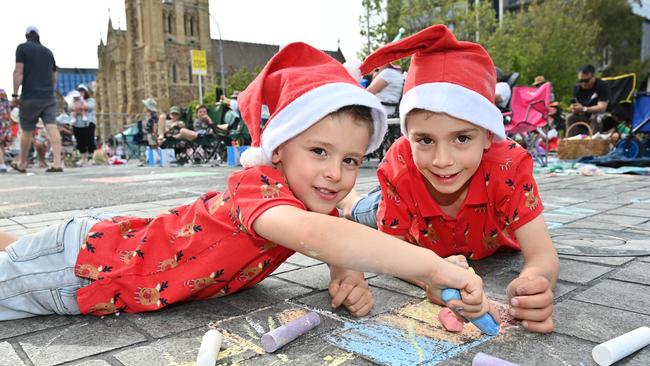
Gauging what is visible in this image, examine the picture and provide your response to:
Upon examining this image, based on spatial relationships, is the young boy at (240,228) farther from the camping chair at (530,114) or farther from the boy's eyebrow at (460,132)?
the camping chair at (530,114)

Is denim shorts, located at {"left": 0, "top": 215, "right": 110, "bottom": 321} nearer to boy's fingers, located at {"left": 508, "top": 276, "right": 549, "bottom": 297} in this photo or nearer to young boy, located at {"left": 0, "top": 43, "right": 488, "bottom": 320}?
young boy, located at {"left": 0, "top": 43, "right": 488, "bottom": 320}

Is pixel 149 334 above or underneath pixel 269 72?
underneath

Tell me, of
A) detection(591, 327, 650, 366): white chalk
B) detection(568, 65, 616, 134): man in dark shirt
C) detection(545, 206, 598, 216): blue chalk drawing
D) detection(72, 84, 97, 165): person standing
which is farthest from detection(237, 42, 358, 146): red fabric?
detection(72, 84, 97, 165): person standing

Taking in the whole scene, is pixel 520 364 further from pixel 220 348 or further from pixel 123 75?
pixel 123 75

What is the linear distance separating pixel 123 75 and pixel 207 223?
6394 centimetres

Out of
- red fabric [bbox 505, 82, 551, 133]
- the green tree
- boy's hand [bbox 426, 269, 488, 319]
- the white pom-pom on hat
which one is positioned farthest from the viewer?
the green tree

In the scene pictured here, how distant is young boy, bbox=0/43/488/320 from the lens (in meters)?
1.55

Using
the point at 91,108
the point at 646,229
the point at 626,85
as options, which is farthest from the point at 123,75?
the point at 646,229

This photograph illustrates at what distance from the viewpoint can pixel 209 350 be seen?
1.26m

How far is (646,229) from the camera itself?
2.90 meters

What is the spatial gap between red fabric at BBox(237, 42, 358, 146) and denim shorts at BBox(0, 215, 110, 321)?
2.45 ft

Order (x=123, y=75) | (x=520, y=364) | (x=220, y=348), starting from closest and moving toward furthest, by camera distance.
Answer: (x=520, y=364), (x=220, y=348), (x=123, y=75)

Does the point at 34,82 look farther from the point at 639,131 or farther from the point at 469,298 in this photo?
the point at 639,131

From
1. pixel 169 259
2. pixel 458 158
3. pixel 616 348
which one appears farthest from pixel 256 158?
pixel 616 348
